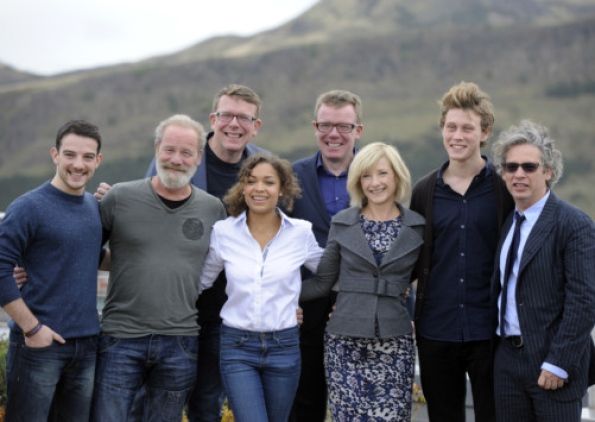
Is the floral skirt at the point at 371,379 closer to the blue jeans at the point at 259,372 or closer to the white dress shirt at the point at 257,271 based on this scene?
the blue jeans at the point at 259,372

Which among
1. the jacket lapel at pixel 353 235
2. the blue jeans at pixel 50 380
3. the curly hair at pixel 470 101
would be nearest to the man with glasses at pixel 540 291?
the curly hair at pixel 470 101

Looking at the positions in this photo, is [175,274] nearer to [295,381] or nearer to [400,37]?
[295,381]

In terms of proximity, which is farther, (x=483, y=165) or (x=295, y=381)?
(x=483, y=165)

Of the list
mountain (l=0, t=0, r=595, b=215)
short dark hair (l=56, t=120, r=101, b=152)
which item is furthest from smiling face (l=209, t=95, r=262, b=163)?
mountain (l=0, t=0, r=595, b=215)

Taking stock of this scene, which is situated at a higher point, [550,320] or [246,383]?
[550,320]

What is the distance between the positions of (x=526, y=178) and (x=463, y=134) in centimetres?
47

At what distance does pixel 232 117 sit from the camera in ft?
14.6

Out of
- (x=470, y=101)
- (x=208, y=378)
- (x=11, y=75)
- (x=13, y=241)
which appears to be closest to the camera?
(x=13, y=241)

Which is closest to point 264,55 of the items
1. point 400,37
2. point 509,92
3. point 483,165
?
point 400,37

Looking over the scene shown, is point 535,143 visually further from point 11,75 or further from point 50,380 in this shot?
point 11,75

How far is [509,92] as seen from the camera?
2653 inches

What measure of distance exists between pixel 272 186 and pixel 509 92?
67.1 metres

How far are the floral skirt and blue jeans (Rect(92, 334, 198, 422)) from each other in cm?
71

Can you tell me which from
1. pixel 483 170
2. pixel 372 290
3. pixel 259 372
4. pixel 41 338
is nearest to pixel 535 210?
pixel 483 170
